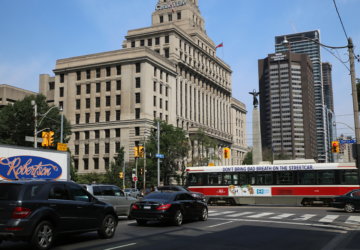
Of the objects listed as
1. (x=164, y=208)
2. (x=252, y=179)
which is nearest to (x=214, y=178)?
(x=252, y=179)

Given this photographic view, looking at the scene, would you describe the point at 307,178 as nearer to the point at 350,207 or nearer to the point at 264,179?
the point at 264,179

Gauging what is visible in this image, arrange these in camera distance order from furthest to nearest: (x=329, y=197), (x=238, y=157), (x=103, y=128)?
(x=238, y=157)
(x=103, y=128)
(x=329, y=197)

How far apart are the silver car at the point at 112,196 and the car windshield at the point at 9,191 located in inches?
341

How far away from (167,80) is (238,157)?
2298 inches

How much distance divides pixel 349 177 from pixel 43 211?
26.2 meters

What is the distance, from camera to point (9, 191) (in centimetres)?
1045

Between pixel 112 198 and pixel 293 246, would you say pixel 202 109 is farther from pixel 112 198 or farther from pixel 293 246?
pixel 293 246

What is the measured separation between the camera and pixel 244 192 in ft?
112

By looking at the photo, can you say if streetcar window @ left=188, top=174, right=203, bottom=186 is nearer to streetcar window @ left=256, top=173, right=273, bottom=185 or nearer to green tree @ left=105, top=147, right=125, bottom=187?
streetcar window @ left=256, top=173, right=273, bottom=185

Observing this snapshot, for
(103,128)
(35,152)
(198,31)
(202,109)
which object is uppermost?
(198,31)

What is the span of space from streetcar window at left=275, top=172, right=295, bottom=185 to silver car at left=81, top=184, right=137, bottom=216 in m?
15.7

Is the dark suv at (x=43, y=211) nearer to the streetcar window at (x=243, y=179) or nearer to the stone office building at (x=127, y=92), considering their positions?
the streetcar window at (x=243, y=179)

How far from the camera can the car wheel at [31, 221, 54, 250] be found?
10375mm

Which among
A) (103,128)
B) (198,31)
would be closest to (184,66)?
(198,31)
